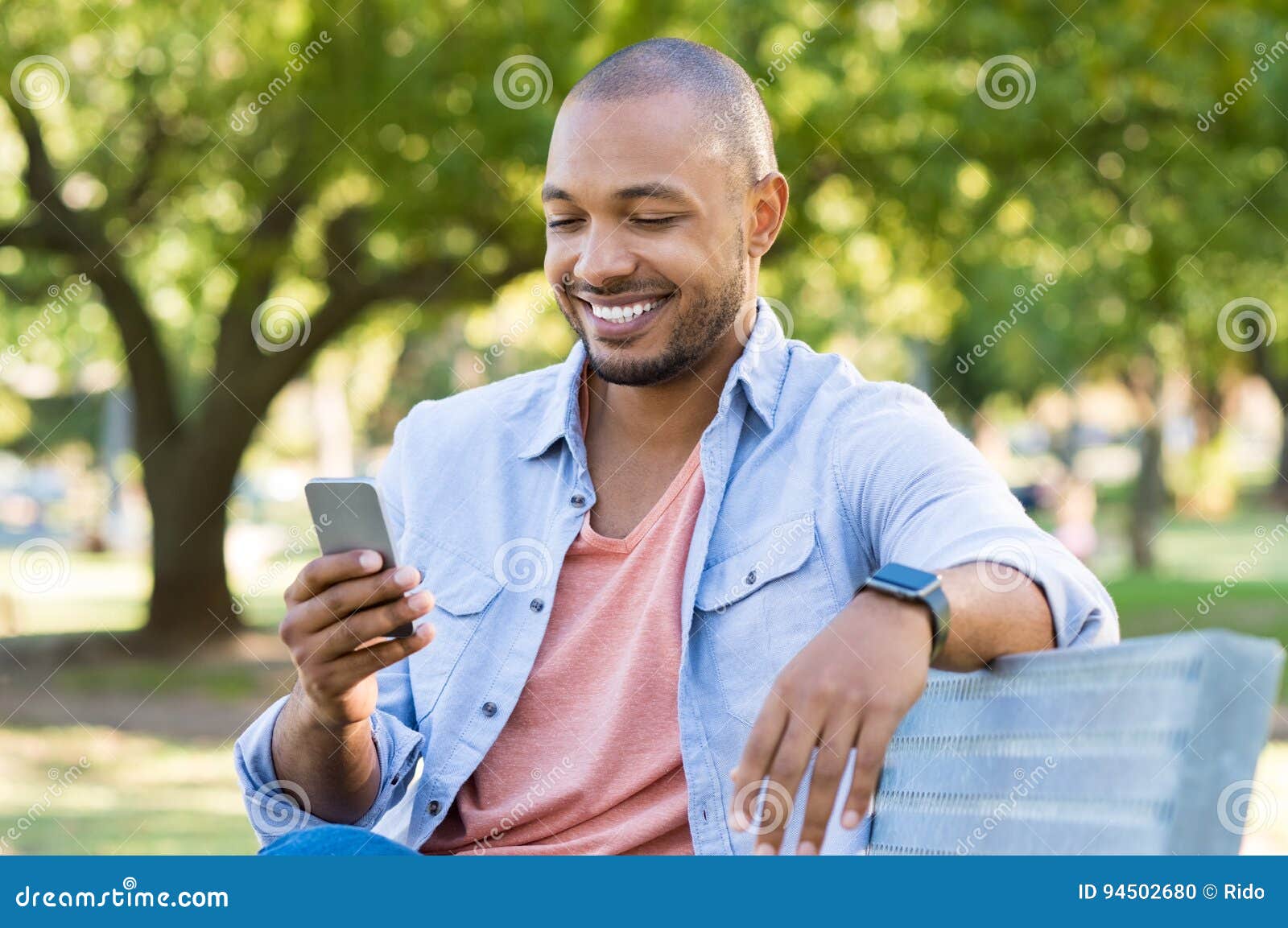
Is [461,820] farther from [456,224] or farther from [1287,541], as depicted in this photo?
[1287,541]

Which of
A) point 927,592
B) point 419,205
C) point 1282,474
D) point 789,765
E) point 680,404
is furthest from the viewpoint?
point 1282,474

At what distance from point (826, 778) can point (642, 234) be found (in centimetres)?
115

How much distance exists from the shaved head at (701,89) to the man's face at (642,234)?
2cm

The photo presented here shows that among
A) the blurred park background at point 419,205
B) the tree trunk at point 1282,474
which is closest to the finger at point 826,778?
the blurred park background at point 419,205

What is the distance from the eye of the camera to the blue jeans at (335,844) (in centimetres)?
197

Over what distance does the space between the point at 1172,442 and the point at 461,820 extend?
154ft

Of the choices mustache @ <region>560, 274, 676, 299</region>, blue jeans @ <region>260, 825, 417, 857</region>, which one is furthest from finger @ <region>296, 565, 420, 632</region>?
mustache @ <region>560, 274, 676, 299</region>

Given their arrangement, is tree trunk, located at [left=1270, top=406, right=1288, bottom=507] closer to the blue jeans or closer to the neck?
the neck

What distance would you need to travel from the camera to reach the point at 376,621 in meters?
2.10

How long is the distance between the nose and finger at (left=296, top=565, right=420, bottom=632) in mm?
723

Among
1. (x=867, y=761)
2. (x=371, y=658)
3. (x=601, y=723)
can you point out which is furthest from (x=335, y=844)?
(x=867, y=761)

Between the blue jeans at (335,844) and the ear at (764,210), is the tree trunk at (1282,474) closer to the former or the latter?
the ear at (764,210)

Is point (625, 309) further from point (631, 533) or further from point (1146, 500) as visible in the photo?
point (1146, 500)

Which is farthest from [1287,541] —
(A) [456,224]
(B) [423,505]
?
(B) [423,505]
